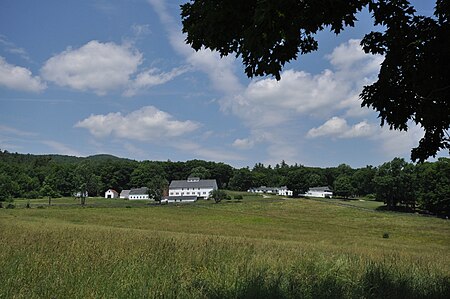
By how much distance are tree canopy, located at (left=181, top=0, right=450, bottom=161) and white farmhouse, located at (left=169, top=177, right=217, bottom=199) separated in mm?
155168

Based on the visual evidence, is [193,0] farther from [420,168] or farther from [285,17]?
[420,168]

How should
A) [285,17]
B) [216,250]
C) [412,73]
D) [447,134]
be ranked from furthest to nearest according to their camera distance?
[216,250]
[447,134]
[412,73]
[285,17]

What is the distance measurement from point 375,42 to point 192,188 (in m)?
160

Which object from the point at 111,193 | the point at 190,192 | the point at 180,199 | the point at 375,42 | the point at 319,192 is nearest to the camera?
the point at 375,42

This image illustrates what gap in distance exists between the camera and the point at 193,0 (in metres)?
6.21

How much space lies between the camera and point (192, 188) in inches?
6526

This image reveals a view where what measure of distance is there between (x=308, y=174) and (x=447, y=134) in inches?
6475

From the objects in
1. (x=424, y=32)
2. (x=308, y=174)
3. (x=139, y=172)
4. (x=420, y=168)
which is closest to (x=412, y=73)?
(x=424, y=32)

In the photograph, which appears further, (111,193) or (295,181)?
(111,193)

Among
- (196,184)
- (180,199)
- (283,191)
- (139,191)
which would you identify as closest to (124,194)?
(139,191)

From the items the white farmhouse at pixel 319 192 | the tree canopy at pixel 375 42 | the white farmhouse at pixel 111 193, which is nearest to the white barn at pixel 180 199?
the white farmhouse at pixel 111 193

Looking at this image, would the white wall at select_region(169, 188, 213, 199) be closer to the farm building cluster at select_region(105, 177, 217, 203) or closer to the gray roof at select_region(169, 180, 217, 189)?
the farm building cluster at select_region(105, 177, 217, 203)

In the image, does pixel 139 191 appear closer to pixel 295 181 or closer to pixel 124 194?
pixel 124 194

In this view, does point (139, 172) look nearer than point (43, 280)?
No
